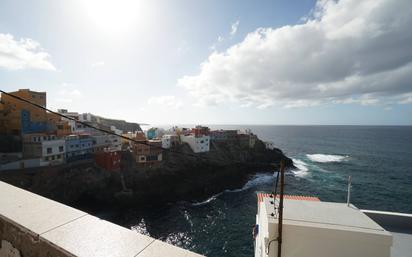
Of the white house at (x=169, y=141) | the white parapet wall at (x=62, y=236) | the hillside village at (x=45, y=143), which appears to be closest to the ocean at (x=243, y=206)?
the hillside village at (x=45, y=143)

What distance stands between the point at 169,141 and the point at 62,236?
165 ft

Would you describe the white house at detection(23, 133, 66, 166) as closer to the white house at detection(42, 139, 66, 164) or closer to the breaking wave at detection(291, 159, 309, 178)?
the white house at detection(42, 139, 66, 164)

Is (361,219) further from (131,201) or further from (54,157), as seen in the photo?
(54,157)

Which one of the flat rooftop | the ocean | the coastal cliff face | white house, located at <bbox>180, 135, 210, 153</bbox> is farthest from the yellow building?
the flat rooftop

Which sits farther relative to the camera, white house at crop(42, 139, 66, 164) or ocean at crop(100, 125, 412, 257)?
white house at crop(42, 139, 66, 164)

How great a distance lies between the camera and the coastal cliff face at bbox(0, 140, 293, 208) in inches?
1271

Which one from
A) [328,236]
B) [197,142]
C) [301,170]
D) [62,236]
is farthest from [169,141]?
[62,236]

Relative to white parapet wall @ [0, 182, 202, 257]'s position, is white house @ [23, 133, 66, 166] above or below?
below

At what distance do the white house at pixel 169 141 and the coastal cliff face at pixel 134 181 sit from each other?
204 cm

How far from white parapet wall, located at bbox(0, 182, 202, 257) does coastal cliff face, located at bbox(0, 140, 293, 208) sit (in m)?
24.3

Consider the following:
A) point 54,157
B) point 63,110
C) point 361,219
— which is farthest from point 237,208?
point 63,110

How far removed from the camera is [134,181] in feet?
128

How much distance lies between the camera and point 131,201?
34812 mm

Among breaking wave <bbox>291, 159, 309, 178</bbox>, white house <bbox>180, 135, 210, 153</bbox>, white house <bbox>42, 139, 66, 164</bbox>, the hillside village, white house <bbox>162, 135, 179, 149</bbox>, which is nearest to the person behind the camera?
the hillside village
